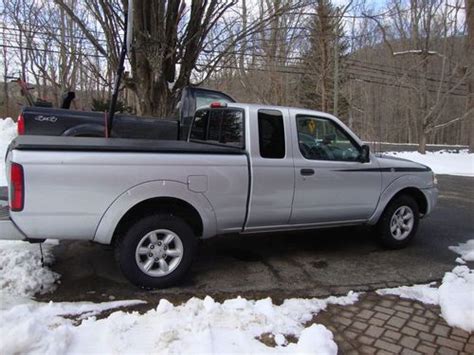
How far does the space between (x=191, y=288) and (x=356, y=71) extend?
29.1m

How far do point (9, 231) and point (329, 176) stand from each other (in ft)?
11.1

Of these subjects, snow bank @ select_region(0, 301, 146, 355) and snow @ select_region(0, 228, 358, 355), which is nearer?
snow bank @ select_region(0, 301, 146, 355)

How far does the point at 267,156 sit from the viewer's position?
4.82 meters

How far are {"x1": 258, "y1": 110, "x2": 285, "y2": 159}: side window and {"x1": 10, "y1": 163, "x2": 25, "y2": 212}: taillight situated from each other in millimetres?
2360

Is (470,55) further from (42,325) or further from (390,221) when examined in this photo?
(42,325)

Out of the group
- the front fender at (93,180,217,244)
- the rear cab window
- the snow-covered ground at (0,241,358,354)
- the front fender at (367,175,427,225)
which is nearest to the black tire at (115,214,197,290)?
the front fender at (93,180,217,244)

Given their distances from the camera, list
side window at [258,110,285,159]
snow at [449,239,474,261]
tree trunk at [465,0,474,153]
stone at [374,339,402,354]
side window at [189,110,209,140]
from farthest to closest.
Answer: tree trunk at [465,0,474,153]
snow at [449,239,474,261]
side window at [189,110,209,140]
side window at [258,110,285,159]
stone at [374,339,402,354]

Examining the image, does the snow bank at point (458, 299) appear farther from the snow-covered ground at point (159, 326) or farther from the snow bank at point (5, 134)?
the snow bank at point (5, 134)

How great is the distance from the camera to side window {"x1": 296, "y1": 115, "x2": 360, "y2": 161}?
514 cm

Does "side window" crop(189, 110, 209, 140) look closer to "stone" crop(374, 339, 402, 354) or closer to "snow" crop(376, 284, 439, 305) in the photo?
"snow" crop(376, 284, 439, 305)

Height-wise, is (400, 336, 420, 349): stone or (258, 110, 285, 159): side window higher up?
(258, 110, 285, 159): side window

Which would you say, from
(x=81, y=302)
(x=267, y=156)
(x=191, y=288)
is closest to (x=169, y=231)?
(x=191, y=288)

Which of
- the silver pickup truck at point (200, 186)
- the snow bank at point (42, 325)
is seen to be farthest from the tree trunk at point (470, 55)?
the snow bank at point (42, 325)

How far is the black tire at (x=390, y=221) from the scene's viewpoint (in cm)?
579
